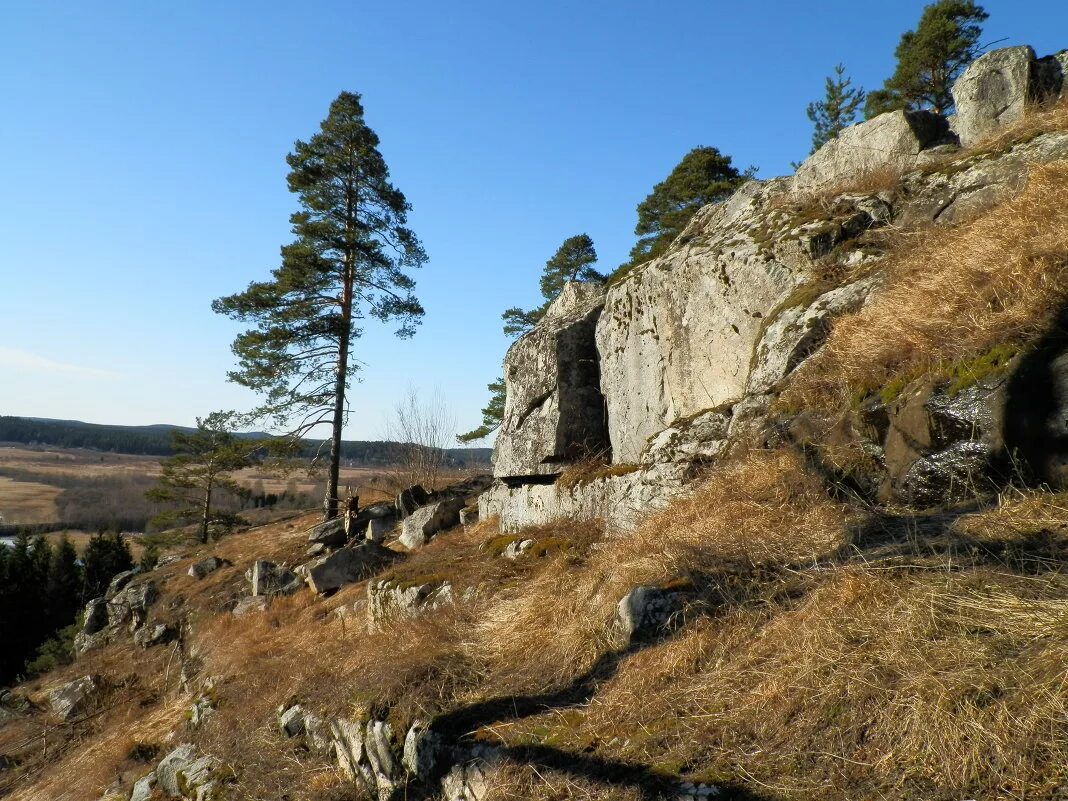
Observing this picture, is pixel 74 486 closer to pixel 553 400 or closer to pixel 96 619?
pixel 96 619

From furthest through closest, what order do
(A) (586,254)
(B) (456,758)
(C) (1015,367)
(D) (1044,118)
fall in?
1. (A) (586,254)
2. (D) (1044,118)
3. (C) (1015,367)
4. (B) (456,758)

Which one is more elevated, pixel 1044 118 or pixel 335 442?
pixel 1044 118

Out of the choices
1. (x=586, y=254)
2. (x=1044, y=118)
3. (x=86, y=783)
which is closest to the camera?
(x=1044, y=118)

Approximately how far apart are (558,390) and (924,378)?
21.0 ft

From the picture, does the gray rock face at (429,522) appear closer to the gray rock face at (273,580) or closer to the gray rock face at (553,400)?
the gray rock face at (273,580)

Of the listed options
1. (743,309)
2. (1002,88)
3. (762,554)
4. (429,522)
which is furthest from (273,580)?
(1002,88)

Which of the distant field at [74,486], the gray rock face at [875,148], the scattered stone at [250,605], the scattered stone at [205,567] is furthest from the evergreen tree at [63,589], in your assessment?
the gray rock face at [875,148]

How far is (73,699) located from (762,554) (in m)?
16.8

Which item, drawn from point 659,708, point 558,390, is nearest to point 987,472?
point 659,708

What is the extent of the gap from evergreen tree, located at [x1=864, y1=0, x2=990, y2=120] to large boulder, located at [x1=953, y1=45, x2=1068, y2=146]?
27.3 ft

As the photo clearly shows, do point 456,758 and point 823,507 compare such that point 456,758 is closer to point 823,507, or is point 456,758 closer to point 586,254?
point 823,507

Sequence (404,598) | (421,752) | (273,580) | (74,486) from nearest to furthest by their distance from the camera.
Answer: (421,752) < (404,598) < (273,580) < (74,486)

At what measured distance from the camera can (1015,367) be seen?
4801mm

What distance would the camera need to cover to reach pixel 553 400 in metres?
11.2
